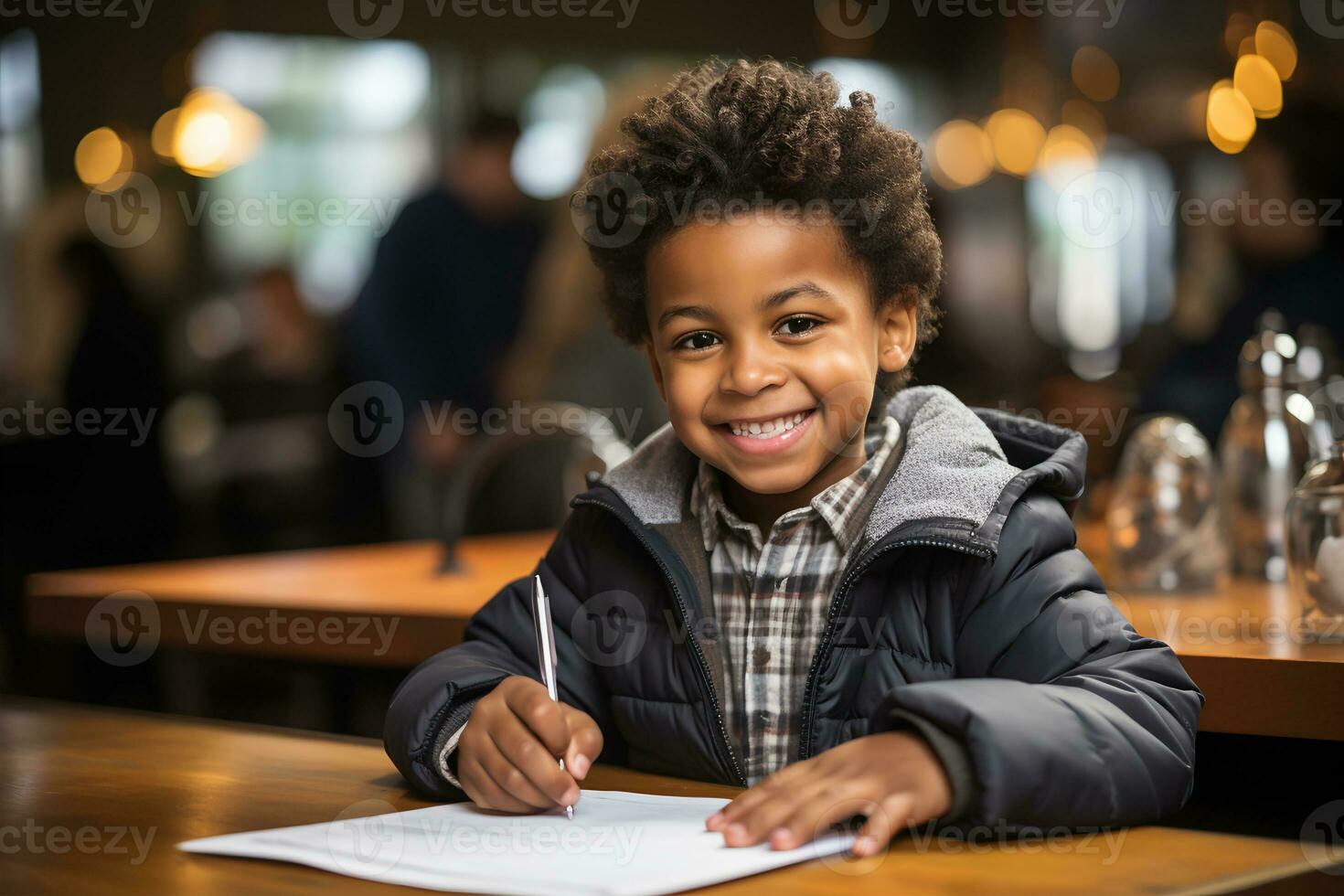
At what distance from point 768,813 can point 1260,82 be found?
3598mm

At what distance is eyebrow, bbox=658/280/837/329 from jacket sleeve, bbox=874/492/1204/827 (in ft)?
0.84

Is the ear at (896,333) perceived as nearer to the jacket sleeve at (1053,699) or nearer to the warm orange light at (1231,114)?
the jacket sleeve at (1053,699)

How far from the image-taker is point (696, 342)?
138cm

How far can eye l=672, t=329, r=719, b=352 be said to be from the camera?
1375 mm

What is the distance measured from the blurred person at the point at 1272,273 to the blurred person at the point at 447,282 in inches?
74.1

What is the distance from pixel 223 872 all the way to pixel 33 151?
261 inches
